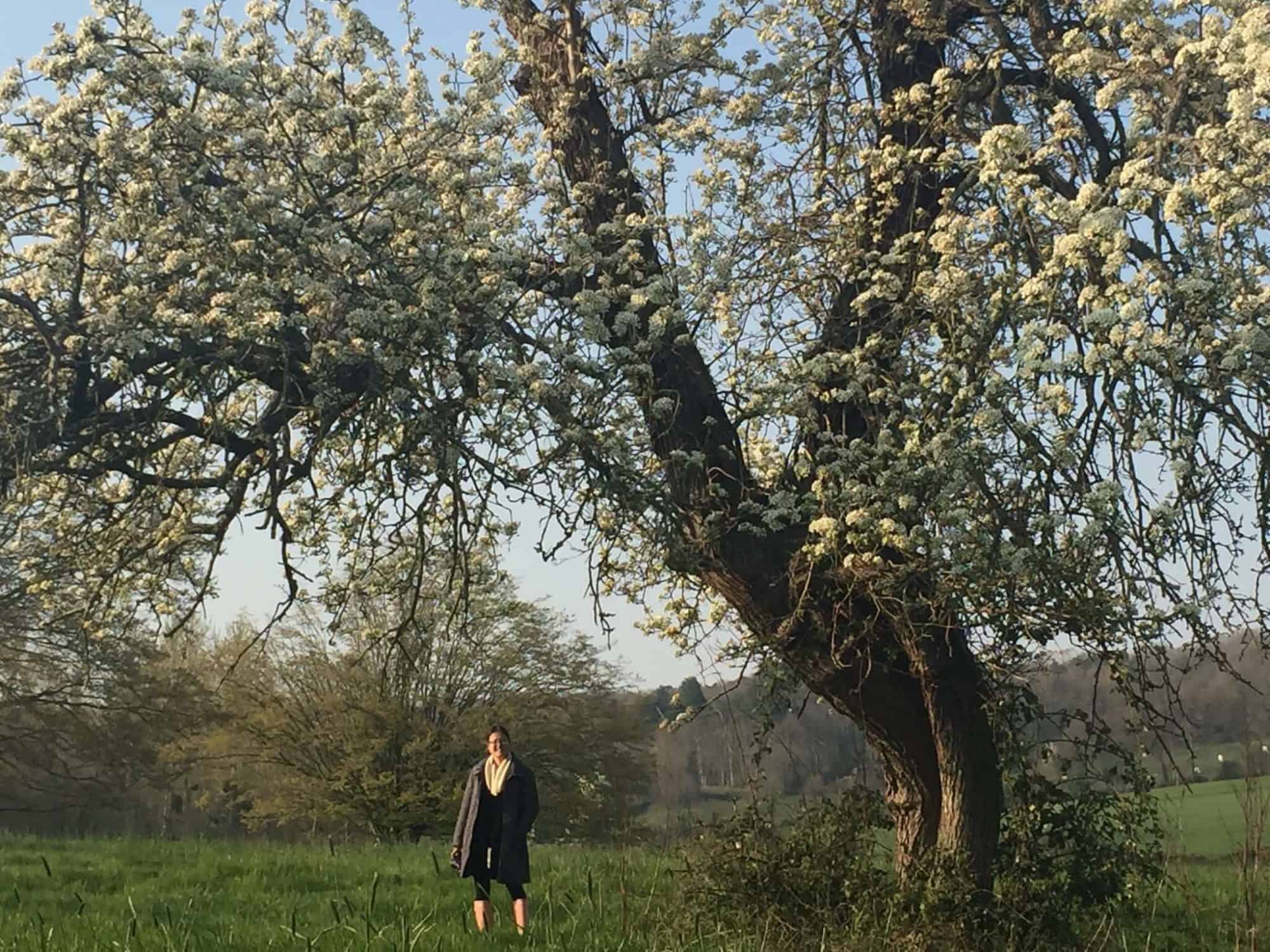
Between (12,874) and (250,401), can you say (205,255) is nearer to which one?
A: (250,401)

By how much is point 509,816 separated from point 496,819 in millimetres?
212

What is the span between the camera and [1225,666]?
289 inches

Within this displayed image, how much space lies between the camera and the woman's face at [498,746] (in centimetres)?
842

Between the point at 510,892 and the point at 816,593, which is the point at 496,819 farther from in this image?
the point at 816,593

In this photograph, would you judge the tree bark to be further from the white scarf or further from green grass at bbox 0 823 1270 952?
the white scarf

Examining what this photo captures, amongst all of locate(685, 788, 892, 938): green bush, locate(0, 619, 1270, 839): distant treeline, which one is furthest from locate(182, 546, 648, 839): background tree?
locate(685, 788, 892, 938): green bush

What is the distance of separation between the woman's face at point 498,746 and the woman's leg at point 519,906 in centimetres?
87

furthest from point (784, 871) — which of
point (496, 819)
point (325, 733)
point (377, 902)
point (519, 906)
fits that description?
point (325, 733)

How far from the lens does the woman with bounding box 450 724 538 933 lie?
8.13m

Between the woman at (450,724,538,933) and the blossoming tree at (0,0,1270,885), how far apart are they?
1.51 meters

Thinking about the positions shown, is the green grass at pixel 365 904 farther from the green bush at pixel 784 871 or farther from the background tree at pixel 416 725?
the background tree at pixel 416 725

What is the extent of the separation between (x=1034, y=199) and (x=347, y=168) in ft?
14.9

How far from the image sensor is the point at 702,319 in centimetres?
904

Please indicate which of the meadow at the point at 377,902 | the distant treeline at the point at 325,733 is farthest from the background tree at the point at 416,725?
the meadow at the point at 377,902
